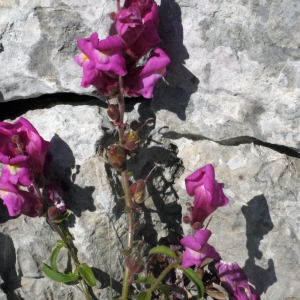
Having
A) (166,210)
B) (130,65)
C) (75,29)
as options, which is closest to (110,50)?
(130,65)

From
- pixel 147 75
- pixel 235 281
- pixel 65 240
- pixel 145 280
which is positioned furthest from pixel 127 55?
pixel 235 281

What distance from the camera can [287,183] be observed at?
2.23 m

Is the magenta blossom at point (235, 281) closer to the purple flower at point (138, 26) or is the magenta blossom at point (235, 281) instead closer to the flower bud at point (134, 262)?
the flower bud at point (134, 262)

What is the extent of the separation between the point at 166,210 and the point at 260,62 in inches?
35.2

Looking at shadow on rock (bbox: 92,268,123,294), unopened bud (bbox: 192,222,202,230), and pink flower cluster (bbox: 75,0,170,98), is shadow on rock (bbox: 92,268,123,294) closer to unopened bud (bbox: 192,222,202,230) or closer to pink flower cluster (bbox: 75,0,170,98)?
unopened bud (bbox: 192,222,202,230)

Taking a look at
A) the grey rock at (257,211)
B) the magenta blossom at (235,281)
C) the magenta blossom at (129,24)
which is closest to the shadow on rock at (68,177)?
the grey rock at (257,211)

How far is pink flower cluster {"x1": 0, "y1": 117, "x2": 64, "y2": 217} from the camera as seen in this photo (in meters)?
1.96

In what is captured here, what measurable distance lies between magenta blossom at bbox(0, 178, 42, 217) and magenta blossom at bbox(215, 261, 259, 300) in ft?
3.05

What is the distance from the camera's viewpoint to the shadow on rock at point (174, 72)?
7.00 ft

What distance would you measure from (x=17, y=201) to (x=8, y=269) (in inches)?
22.7

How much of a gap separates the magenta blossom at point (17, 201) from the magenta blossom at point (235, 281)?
0.93 meters

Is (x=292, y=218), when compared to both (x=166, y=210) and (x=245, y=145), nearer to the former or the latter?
(x=245, y=145)

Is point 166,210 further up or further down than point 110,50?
further down

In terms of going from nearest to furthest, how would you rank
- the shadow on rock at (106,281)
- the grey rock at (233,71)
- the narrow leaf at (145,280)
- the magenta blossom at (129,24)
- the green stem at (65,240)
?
1. the magenta blossom at (129,24)
2. the grey rock at (233,71)
3. the green stem at (65,240)
4. the narrow leaf at (145,280)
5. the shadow on rock at (106,281)
